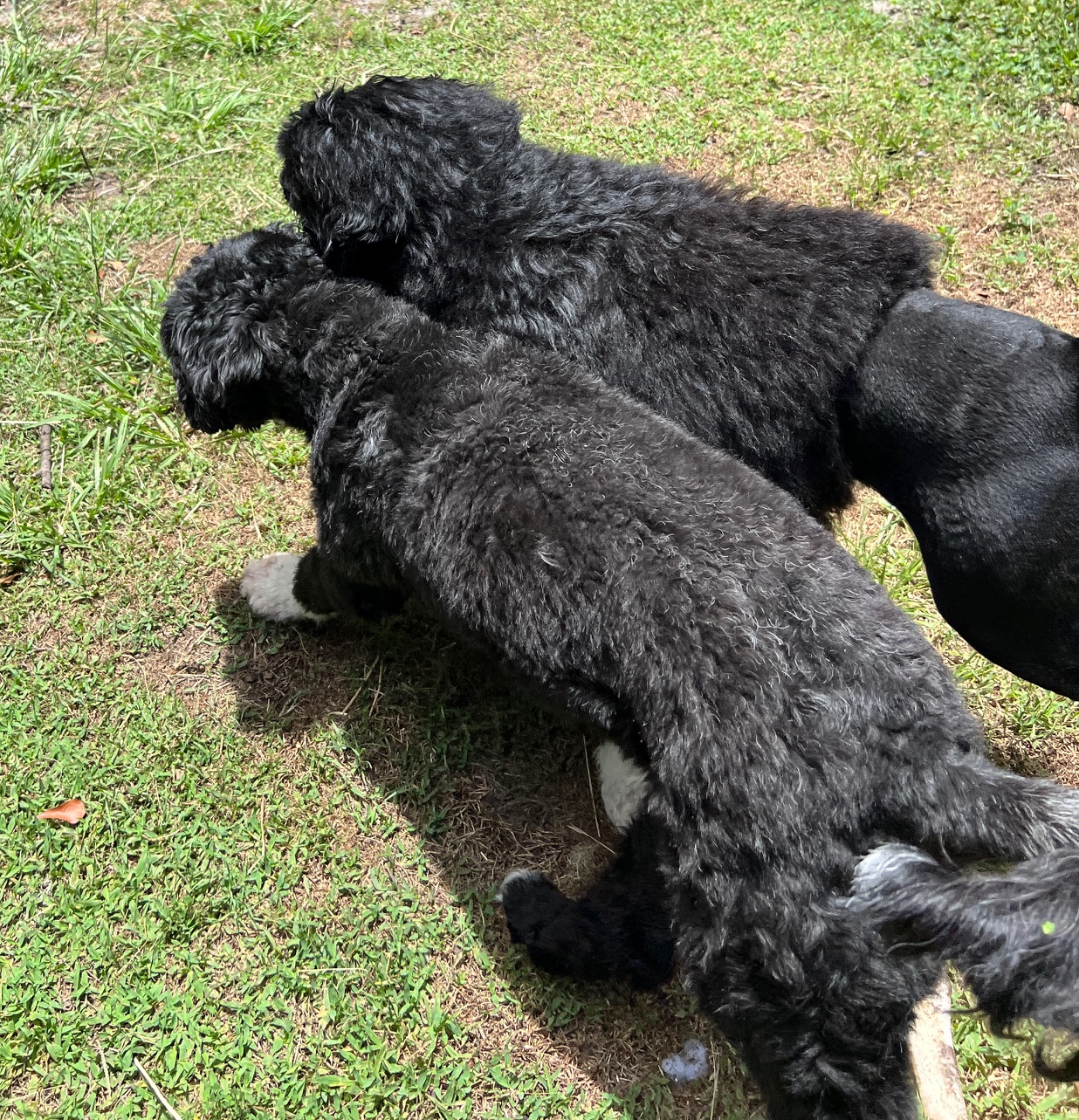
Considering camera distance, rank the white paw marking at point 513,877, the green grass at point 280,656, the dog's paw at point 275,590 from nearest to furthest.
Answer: the green grass at point 280,656 → the white paw marking at point 513,877 → the dog's paw at point 275,590

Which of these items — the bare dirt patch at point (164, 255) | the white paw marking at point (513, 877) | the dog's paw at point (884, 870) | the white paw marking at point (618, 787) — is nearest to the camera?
the dog's paw at point (884, 870)

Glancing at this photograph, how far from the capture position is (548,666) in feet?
7.41

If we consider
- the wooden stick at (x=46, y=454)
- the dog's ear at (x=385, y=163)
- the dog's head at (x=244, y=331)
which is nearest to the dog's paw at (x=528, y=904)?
the dog's head at (x=244, y=331)

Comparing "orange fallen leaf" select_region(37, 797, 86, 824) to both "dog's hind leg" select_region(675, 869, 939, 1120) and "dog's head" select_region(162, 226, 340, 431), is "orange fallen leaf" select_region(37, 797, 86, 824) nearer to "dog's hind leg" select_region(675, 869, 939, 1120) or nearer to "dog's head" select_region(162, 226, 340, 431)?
"dog's head" select_region(162, 226, 340, 431)

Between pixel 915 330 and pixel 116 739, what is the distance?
2.88 m

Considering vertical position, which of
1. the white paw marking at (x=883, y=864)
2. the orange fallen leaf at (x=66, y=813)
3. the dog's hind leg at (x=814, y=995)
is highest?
the white paw marking at (x=883, y=864)

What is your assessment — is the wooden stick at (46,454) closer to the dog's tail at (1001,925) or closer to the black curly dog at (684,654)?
the black curly dog at (684,654)

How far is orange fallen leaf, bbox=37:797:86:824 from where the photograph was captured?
2.99m

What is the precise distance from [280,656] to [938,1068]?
7.86 ft

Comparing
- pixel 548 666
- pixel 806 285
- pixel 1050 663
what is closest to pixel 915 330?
pixel 806 285

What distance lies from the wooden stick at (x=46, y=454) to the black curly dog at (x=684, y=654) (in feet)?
3.85

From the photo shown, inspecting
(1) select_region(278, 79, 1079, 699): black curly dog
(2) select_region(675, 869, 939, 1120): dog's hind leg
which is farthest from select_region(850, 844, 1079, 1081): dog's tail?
(1) select_region(278, 79, 1079, 699): black curly dog

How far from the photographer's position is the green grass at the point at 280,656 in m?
2.68

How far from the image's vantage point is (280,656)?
3387 mm
